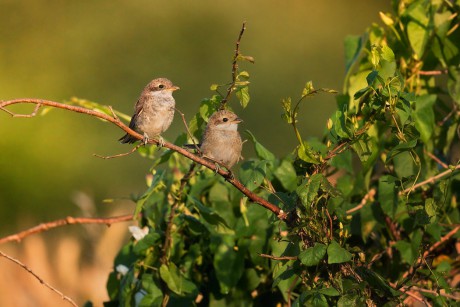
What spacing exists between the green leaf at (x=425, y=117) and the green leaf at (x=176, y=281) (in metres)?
1.11

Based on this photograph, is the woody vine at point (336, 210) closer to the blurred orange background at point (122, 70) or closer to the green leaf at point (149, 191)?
the green leaf at point (149, 191)

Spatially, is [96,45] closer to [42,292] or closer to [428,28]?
[42,292]

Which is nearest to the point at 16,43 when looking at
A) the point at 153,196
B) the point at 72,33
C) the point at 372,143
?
the point at 72,33

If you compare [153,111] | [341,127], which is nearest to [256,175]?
[341,127]

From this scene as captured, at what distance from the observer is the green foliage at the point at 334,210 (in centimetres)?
332

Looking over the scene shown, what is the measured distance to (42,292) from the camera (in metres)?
5.33

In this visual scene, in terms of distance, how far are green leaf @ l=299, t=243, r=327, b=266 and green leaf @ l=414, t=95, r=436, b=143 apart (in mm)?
938

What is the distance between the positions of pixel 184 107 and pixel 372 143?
6067mm

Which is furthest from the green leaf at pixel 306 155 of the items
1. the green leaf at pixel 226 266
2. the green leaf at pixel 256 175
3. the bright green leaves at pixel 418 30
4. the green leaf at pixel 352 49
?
the bright green leaves at pixel 418 30

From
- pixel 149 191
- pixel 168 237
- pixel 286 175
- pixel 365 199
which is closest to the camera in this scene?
pixel 149 191

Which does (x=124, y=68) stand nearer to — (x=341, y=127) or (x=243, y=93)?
(x=243, y=93)

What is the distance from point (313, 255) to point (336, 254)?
0.25 feet

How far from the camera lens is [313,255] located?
2957mm

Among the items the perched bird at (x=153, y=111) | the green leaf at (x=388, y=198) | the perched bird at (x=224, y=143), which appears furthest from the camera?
the perched bird at (x=153, y=111)
